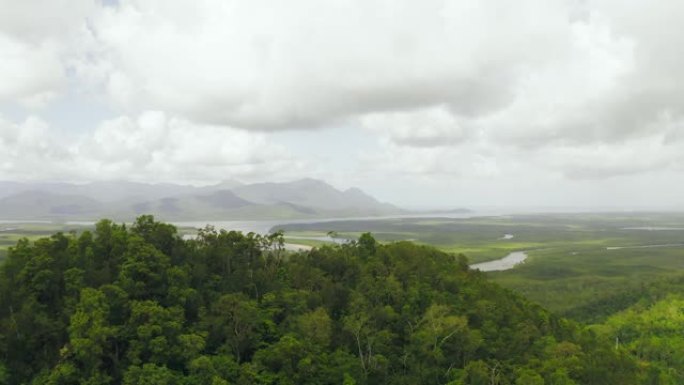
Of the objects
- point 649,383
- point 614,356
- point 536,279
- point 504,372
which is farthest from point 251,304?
point 536,279

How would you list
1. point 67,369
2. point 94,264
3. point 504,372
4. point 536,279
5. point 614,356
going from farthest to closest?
1. point 536,279
2. point 614,356
3. point 94,264
4. point 504,372
5. point 67,369

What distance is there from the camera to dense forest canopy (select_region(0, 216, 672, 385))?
172 ft

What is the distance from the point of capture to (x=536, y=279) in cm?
19788

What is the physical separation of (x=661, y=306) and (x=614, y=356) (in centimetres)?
8451

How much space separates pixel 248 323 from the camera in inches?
2308

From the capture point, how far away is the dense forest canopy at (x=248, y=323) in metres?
52.5

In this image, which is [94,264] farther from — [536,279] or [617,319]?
[536,279]

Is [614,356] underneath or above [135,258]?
underneath

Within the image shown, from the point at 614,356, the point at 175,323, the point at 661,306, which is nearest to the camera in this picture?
the point at 175,323

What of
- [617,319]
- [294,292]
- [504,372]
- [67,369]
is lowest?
[617,319]

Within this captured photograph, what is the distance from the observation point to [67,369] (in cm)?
4866

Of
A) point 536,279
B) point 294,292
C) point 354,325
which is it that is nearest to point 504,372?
point 354,325

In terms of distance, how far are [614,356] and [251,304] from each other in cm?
5169

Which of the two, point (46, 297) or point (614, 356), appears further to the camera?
point (614, 356)
